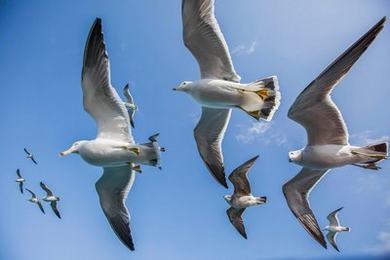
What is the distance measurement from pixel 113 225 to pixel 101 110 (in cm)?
226

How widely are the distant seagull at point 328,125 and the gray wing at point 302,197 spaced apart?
9.8 inches

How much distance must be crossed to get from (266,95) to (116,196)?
3.36 metres

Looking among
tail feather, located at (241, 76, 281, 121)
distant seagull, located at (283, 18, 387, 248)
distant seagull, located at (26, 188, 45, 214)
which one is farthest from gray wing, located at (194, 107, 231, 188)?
distant seagull, located at (26, 188, 45, 214)

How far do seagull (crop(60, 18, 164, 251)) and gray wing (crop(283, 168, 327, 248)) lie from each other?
2.99 metres

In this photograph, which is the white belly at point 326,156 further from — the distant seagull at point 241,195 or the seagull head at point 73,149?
the seagull head at point 73,149

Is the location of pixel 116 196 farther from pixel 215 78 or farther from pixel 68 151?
pixel 215 78

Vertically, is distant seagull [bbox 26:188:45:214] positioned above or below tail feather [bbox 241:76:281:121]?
above

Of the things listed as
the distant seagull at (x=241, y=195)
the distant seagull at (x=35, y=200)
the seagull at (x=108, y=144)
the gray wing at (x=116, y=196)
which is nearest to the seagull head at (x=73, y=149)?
the seagull at (x=108, y=144)

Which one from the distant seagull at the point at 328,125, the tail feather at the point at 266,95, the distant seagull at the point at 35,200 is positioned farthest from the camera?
the distant seagull at the point at 35,200

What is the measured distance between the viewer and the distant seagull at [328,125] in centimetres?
Answer: 697

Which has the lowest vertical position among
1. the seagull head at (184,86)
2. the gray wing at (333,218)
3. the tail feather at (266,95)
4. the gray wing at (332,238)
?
the gray wing at (332,238)

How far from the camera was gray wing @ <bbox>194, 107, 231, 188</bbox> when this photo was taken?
9.49m

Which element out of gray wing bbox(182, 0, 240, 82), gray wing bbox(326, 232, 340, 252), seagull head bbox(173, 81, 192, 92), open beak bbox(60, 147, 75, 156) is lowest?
gray wing bbox(326, 232, 340, 252)

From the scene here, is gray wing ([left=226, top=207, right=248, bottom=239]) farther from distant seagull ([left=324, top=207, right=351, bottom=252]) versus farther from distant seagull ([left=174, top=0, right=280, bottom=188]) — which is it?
distant seagull ([left=174, top=0, right=280, bottom=188])
